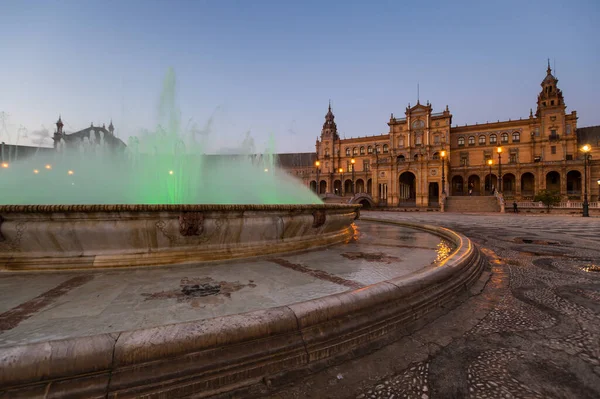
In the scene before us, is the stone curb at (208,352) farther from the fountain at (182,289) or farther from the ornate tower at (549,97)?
the ornate tower at (549,97)

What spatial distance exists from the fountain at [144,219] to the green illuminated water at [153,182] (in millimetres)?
29

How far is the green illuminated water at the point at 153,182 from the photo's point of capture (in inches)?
242

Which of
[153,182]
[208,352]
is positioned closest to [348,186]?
[153,182]

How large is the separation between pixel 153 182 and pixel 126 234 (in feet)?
12.5

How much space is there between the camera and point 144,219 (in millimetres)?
3674

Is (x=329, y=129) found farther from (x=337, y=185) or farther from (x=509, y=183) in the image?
(x=509, y=183)

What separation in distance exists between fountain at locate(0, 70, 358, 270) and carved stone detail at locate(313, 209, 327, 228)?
0.02 meters

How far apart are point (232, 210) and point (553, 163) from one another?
58.5 metres

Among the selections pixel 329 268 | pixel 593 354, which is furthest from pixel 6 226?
pixel 593 354

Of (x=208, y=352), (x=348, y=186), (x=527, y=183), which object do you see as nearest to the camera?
(x=208, y=352)

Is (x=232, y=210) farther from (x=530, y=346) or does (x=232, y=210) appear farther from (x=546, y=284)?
(x=546, y=284)

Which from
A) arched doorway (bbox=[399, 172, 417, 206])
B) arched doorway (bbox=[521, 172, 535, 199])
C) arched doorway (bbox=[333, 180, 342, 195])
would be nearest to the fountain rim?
arched doorway (bbox=[399, 172, 417, 206])

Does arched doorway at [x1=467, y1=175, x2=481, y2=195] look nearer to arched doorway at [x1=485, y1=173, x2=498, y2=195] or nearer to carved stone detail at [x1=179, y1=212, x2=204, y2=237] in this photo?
arched doorway at [x1=485, y1=173, x2=498, y2=195]

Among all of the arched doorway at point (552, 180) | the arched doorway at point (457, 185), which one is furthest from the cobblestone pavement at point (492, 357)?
the arched doorway at point (552, 180)
